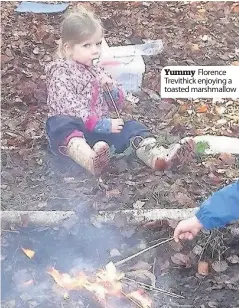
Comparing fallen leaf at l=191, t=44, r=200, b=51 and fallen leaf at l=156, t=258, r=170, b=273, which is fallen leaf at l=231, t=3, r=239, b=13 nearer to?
fallen leaf at l=191, t=44, r=200, b=51

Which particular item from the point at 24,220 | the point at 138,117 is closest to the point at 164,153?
the point at 138,117

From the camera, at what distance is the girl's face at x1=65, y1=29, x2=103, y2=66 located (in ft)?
5.07

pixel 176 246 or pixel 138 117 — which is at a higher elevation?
pixel 138 117

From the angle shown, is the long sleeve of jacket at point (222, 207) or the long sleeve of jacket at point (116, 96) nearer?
the long sleeve of jacket at point (222, 207)

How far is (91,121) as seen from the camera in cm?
156

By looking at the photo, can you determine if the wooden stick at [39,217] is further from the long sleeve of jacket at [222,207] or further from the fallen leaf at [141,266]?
the long sleeve of jacket at [222,207]

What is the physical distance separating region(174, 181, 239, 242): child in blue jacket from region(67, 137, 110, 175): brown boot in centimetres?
20

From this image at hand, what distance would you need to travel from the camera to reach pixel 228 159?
1598mm

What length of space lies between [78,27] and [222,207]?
42cm

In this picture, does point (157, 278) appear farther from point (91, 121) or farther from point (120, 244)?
point (91, 121)

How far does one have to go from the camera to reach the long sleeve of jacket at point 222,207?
1.41 meters

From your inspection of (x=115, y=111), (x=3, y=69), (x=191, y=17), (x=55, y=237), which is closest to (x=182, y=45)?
(x=191, y=17)

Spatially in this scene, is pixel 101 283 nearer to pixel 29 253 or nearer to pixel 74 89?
pixel 29 253

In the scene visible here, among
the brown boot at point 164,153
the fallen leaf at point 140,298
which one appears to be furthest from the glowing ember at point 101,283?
the brown boot at point 164,153
